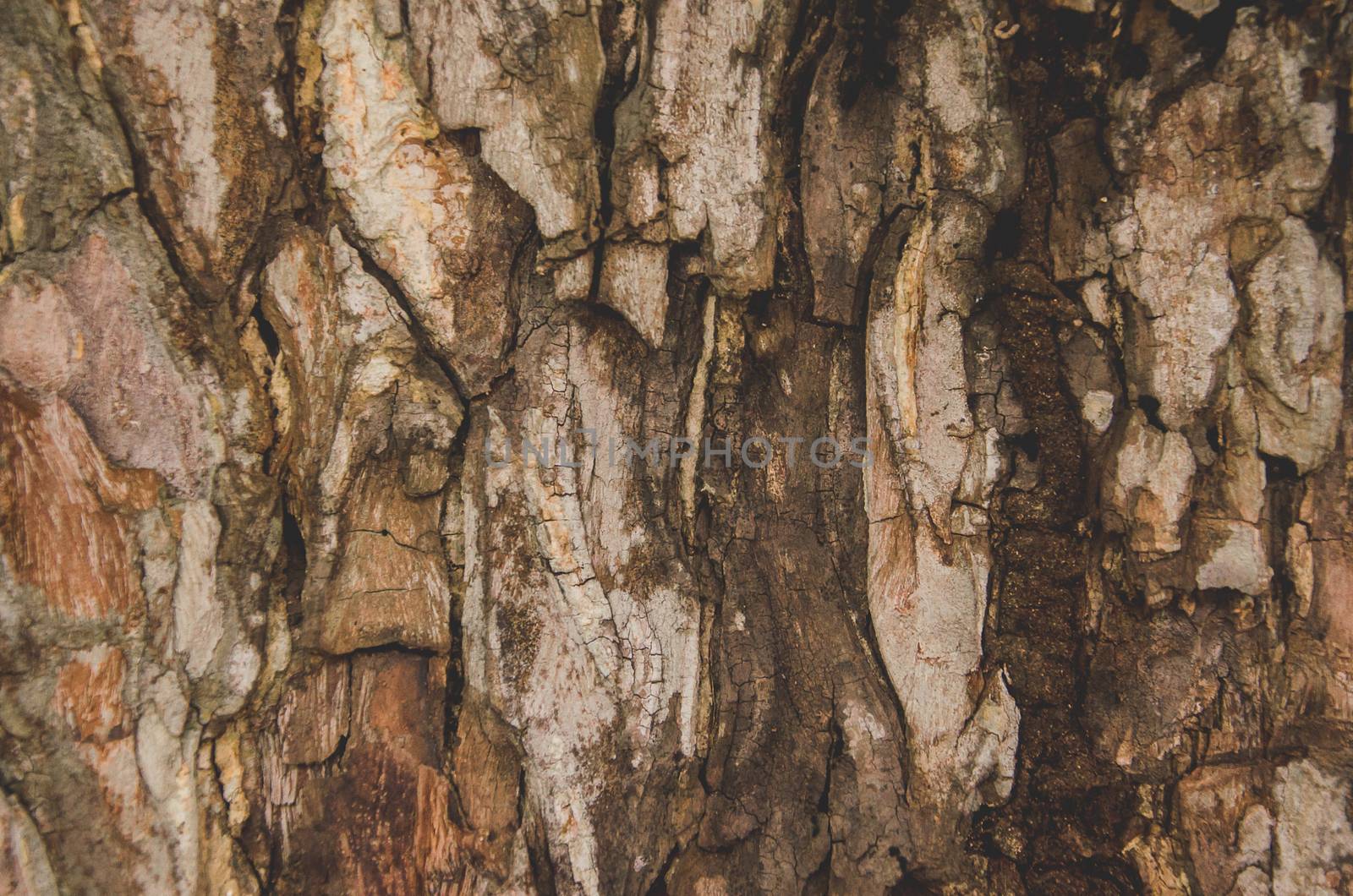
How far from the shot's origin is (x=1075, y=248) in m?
1.60

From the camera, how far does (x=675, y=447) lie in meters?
1.64

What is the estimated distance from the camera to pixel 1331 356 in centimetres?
147

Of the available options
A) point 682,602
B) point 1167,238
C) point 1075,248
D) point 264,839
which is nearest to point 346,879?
point 264,839

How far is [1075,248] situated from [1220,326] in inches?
12.7

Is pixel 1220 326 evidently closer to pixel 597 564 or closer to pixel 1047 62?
pixel 1047 62

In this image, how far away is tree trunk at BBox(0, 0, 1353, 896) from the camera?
135 cm

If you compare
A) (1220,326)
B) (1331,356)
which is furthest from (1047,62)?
(1331,356)

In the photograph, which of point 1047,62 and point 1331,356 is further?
point 1047,62

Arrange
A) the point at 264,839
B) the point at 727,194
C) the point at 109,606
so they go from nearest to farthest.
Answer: the point at 109,606 < the point at 264,839 < the point at 727,194

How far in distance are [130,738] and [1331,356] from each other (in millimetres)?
2436

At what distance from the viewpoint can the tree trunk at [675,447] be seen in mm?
1352

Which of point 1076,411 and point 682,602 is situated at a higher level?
point 1076,411

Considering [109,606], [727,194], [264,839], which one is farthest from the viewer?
[727,194]

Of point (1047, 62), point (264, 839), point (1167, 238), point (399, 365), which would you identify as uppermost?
point (1047, 62)
